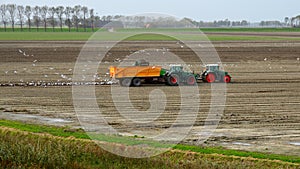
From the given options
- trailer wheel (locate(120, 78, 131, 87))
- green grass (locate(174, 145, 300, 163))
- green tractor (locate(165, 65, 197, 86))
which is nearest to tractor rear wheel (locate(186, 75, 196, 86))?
green tractor (locate(165, 65, 197, 86))

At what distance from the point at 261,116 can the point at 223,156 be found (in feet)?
25.5

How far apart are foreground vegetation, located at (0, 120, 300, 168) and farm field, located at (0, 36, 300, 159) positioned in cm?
158

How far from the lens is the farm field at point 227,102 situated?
20.7 m

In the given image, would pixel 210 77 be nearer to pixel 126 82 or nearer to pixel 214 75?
pixel 214 75

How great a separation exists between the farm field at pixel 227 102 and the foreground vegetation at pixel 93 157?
1584mm

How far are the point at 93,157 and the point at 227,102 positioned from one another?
1342 centimetres

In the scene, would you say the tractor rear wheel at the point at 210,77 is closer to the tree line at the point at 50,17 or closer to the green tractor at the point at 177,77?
the green tractor at the point at 177,77

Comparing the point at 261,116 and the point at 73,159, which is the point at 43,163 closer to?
the point at 73,159

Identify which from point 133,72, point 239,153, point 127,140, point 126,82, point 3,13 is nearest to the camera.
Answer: point 239,153

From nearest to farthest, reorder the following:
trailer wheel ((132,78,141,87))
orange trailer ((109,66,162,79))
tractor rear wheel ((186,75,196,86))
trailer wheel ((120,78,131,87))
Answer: orange trailer ((109,66,162,79)) → trailer wheel ((120,78,131,87)) → trailer wheel ((132,78,141,87)) → tractor rear wheel ((186,75,196,86))

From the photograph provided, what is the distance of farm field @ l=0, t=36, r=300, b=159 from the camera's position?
20719 mm

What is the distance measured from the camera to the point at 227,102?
28.4 meters

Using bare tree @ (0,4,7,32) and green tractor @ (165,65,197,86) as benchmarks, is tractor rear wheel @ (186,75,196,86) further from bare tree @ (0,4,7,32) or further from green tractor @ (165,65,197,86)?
bare tree @ (0,4,7,32)

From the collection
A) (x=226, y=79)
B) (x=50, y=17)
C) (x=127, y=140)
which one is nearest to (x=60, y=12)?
(x=50, y=17)
